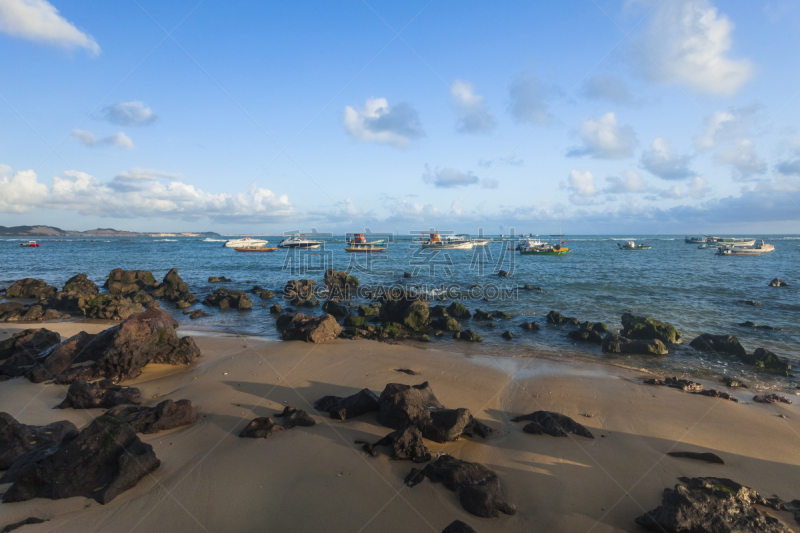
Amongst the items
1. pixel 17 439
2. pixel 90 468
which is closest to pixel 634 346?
pixel 90 468

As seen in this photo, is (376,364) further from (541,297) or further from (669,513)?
(541,297)

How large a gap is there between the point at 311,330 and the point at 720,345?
14618 mm

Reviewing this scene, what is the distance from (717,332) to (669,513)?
50.6 feet

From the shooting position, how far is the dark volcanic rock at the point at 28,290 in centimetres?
2267

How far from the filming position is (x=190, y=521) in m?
4.72

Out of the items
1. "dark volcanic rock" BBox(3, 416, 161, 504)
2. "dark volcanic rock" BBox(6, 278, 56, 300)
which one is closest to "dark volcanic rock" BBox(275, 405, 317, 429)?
"dark volcanic rock" BBox(3, 416, 161, 504)

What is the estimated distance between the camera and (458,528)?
432 cm

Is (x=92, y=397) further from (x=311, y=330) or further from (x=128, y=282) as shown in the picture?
(x=128, y=282)

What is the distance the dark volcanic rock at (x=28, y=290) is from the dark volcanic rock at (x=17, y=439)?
22775 millimetres

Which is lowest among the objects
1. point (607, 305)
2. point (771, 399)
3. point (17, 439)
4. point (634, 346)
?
point (607, 305)

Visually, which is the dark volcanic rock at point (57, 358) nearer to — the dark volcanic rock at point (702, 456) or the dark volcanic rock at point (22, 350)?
the dark volcanic rock at point (22, 350)

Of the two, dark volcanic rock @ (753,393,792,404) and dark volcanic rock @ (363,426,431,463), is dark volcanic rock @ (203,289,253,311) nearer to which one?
dark volcanic rock @ (363,426,431,463)

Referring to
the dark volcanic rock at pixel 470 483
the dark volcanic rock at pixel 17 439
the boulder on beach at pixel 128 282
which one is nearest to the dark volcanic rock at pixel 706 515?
the dark volcanic rock at pixel 470 483

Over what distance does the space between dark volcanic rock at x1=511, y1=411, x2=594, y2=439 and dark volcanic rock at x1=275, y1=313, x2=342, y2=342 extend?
840 centimetres
